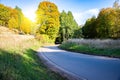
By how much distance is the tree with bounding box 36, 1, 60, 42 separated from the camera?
238 ft

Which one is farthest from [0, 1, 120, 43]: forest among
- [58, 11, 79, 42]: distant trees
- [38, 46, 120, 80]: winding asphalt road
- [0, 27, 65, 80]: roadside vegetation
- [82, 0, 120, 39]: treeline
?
[0, 27, 65, 80]: roadside vegetation

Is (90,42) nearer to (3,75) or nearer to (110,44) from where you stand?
(110,44)

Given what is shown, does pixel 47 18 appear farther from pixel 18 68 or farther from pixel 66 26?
pixel 18 68

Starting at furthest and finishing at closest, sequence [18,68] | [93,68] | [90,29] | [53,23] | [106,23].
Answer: [90,29], [53,23], [106,23], [93,68], [18,68]

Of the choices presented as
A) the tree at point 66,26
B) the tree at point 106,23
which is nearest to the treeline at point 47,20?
the tree at point 106,23

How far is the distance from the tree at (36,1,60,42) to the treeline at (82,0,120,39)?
526 inches

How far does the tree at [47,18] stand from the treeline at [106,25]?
43.9ft

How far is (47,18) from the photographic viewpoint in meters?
72.6

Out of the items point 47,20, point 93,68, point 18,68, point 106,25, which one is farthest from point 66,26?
point 18,68

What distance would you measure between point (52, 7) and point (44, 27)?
664 cm

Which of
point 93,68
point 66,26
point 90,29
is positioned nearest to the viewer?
point 93,68

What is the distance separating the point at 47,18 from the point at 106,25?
16870 mm

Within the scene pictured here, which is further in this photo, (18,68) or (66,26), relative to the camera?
(66,26)

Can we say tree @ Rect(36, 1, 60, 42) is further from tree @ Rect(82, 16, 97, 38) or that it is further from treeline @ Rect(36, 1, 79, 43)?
tree @ Rect(82, 16, 97, 38)
